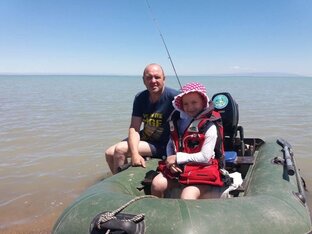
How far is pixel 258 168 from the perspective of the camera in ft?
12.8

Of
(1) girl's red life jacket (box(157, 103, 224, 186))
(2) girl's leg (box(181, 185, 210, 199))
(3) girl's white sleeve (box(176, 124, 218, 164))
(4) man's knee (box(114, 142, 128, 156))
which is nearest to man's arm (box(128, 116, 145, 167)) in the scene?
(4) man's knee (box(114, 142, 128, 156))

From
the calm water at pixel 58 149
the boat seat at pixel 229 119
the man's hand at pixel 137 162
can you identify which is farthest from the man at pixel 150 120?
the calm water at pixel 58 149

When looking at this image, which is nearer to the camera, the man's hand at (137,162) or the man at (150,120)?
the man's hand at (137,162)

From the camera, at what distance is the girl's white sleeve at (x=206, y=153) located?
3.12 metres

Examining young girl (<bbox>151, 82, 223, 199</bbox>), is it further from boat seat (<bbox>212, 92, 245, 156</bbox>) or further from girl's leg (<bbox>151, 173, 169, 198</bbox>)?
boat seat (<bbox>212, 92, 245, 156</bbox>)

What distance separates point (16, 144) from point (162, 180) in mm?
6562

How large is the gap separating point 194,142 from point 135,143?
1056 mm

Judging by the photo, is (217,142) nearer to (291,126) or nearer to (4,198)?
(4,198)

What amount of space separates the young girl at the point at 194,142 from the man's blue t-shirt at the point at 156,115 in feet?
2.68

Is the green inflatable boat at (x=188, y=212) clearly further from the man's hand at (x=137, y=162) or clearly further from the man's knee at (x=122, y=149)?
the man's knee at (x=122, y=149)

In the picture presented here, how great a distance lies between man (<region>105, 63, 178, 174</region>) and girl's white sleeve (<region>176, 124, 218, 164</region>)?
3.16ft

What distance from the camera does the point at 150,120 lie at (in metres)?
4.32

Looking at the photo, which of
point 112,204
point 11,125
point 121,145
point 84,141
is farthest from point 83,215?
point 11,125

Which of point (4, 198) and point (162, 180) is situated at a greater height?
point (162, 180)
